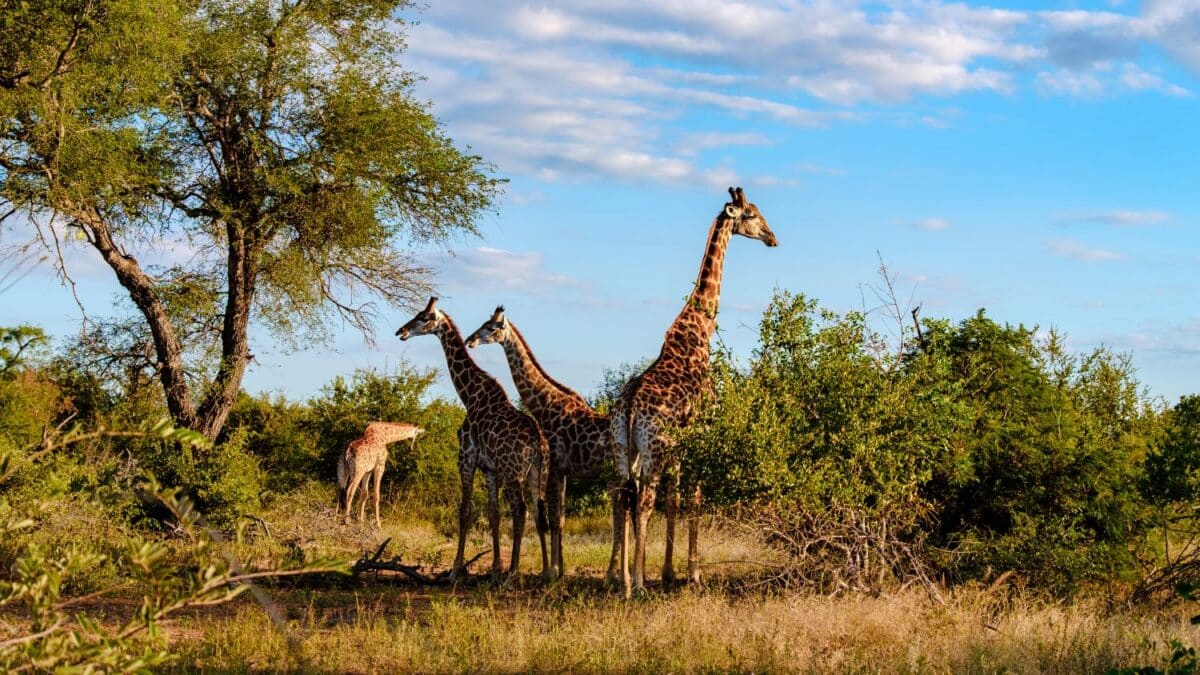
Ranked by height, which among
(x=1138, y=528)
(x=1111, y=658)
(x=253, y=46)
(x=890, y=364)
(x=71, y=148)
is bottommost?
(x=1111, y=658)

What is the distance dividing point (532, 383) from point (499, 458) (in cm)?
156

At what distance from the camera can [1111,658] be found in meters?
8.68

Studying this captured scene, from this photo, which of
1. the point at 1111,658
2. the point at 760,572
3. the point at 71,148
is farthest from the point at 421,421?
the point at 1111,658

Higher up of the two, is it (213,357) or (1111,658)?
(213,357)

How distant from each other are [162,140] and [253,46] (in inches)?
81.4

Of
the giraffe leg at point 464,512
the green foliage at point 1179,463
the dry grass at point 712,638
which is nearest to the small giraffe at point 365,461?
the giraffe leg at point 464,512

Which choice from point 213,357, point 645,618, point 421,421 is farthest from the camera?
point 421,421

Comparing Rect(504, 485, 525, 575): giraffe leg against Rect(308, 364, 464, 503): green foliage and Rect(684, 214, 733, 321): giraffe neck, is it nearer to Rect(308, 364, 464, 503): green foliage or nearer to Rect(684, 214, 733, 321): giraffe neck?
Rect(684, 214, 733, 321): giraffe neck

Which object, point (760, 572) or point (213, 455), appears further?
point (213, 455)

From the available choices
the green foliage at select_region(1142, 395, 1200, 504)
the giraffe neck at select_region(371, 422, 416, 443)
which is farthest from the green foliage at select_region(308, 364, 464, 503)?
the green foliage at select_region(1142, 395, 1200, 504)

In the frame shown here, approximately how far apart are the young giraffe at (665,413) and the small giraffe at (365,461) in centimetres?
782

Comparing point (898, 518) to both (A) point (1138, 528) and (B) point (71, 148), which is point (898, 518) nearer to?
(A) point (1138, 528)

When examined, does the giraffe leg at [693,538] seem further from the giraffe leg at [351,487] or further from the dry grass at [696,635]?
the giraffe leg at [351,487]

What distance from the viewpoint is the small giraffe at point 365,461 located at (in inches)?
786
